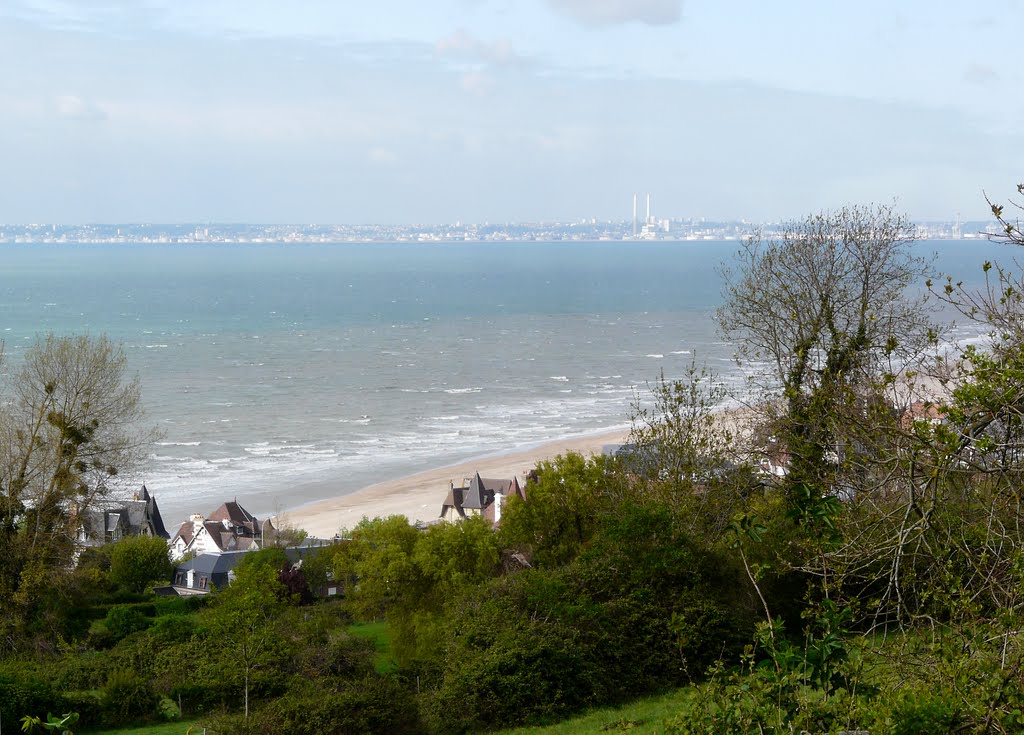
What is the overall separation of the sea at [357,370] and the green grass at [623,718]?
10.2 m

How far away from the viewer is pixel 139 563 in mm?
35062

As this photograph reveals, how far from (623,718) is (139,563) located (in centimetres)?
2559

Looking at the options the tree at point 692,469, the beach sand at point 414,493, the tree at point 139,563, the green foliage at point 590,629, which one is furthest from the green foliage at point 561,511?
the tree at point 139,563

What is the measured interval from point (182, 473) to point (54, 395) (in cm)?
2292

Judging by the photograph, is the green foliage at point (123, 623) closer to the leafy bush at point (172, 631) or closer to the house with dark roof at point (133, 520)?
the leafy bush at point (172, 631)

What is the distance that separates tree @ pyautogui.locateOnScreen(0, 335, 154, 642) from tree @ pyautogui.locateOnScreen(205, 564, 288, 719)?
18.1ft

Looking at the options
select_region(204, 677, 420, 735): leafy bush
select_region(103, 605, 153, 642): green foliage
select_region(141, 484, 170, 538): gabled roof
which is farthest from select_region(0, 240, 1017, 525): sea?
select_region(103, 605, 153, 642): green foliage

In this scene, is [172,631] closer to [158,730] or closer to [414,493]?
[158,730]

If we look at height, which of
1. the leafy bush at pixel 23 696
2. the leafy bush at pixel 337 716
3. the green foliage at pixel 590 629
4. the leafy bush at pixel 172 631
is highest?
the green foliage at pixel 590 629

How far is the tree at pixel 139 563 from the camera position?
35094 millimetres

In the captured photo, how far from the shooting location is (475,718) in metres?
15.7

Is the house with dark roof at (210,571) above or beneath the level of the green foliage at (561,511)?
beneath

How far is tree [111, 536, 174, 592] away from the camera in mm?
35094

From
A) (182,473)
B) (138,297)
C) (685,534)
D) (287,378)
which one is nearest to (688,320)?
(287,378)
